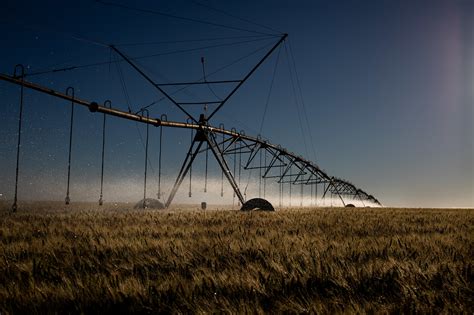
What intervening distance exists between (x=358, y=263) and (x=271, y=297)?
1.85 metres

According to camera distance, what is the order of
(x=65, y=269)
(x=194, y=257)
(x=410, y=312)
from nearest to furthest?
(x=410, y=312) < (x=65, y=269) < (x=194, y=257)

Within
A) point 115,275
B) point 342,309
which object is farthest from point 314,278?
point 115,275

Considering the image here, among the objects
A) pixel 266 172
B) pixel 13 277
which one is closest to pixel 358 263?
pixel 13 277

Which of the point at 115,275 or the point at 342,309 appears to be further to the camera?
the point at 115,275

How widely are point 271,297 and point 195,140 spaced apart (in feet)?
89.7

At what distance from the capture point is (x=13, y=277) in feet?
12.3

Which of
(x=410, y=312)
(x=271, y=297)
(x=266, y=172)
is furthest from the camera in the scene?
(x=266, y=172)

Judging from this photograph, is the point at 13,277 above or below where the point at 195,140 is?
below

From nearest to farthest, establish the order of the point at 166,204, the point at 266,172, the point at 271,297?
the point at 271,297
the point at 166,204
the point at 266,172

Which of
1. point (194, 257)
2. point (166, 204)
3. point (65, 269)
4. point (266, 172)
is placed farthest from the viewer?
point (266, 172)

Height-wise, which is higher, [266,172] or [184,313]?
[266,172]

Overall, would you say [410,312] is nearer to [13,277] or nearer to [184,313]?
[184,313]

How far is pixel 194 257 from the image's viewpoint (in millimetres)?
4691

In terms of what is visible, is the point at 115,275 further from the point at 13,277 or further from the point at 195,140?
the point at 195,140
